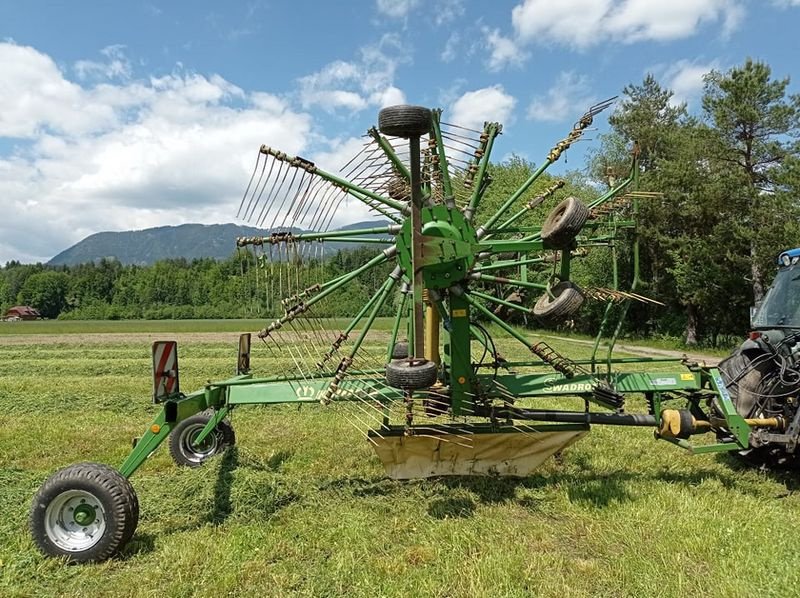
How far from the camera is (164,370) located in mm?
4957

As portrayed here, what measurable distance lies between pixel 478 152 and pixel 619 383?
8.34 ft

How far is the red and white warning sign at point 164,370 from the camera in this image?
486 cm

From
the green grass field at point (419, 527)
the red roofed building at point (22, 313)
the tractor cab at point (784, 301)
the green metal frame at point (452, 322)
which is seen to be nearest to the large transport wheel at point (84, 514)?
the green grass field at point (419, 527)

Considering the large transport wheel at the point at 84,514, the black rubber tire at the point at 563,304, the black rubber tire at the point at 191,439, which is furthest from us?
the black rubber tire at the point at 191,439

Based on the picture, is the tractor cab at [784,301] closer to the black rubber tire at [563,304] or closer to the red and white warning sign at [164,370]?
the black rubber tire at [563,304]

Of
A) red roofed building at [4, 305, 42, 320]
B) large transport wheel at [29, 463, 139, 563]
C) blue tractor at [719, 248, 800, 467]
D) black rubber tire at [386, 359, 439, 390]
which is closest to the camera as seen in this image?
black rubber tire at [386, 359, 439, 390]

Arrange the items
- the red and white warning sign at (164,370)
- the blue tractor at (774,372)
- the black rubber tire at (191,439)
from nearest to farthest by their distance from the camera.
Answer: the red and white warning sign at (164,370) < the blue tractor at (774,372) < the black rubber tire at (191,439)

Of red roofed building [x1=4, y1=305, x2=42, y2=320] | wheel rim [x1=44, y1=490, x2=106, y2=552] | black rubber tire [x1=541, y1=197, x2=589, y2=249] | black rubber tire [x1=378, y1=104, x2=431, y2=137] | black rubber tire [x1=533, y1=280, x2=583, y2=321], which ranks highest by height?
black rubber tire [x1=378, y1=104, x2=431, y2=137]

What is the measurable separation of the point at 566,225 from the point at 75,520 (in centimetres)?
423

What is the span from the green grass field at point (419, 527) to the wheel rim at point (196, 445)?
0.26 meters

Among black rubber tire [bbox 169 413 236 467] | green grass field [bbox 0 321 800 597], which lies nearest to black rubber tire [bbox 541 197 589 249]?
green grass field [bbox 0 321 800 597]

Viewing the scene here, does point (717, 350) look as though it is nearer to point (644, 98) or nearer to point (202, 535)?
point (644, 98)

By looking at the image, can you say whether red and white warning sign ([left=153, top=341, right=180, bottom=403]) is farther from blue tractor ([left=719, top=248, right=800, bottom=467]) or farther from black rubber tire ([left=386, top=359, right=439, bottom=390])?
blue tractor ([left=719, top=248, right=800, bottom=467])

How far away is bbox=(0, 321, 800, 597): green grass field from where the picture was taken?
153 inches
